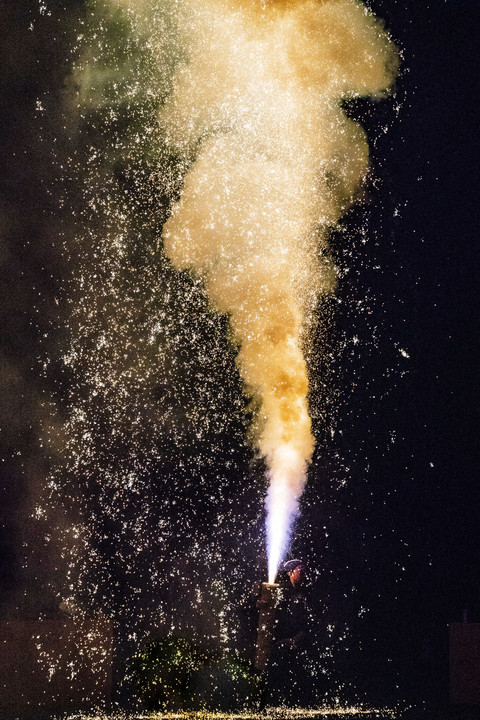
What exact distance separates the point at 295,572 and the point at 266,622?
0.59 m

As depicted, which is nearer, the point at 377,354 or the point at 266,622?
the point at 266,622

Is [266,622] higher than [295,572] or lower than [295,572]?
lower

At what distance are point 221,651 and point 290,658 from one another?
0.58 meters

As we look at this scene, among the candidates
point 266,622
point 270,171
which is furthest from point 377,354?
point 266,622

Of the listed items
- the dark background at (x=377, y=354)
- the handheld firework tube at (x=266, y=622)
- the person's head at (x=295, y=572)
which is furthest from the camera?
the dark background at (x=377, y=354)

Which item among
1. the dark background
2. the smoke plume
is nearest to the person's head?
the smoke plume

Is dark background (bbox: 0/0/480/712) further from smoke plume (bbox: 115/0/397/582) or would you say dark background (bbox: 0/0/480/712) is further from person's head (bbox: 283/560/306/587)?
person's head (bbox: 283/560/306/587)

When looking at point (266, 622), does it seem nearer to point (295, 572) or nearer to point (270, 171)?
point (295, 572)

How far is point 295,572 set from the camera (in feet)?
15.6

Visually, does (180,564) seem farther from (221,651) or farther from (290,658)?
(290,658)

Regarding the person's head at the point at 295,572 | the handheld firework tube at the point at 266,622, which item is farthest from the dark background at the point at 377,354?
the handheld firework tube at the point at 266,622

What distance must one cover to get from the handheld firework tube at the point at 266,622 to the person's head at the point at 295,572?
527 mm

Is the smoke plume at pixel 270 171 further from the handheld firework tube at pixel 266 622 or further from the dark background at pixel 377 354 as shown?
the handheld firework tube at pixel 266 622

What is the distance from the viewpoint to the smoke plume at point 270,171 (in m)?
5.55
